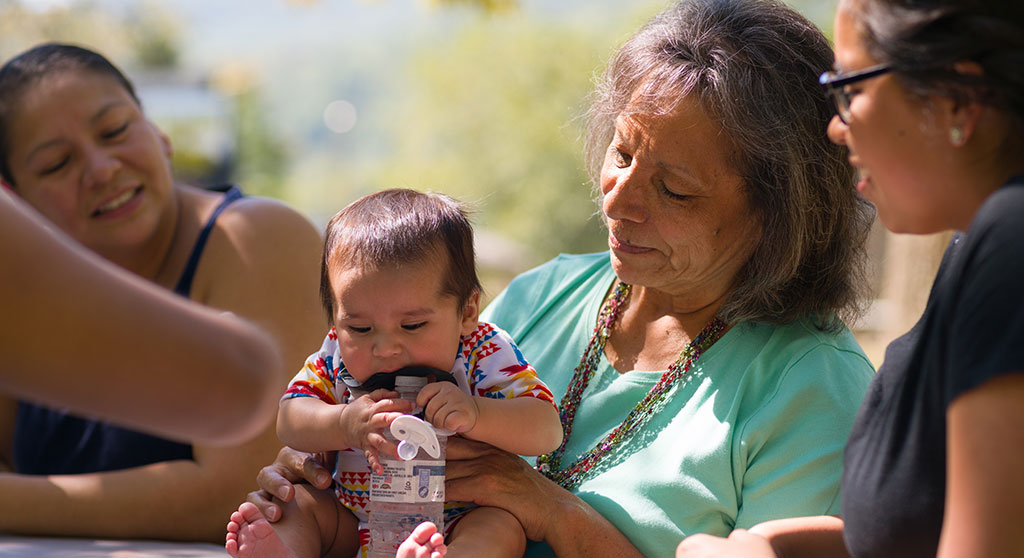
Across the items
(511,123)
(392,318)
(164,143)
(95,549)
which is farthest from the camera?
(511,123)

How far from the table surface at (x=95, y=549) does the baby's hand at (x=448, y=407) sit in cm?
96

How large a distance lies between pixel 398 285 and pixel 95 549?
126cm

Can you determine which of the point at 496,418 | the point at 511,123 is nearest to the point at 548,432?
the point at 496,418

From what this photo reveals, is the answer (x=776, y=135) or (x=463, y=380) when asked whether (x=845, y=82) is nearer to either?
(x=776, y=135)

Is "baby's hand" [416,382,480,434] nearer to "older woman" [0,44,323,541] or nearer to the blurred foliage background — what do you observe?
"older woman" [0,44,323,541]

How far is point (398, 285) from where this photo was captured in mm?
2117

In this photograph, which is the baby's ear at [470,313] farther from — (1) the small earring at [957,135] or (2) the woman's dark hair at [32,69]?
(2) the woman's dark hair at [32,69]

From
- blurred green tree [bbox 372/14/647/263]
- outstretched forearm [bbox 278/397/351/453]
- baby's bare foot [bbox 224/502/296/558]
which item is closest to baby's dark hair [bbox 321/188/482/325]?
outstretched forearm [bbox 278/397/351/453]

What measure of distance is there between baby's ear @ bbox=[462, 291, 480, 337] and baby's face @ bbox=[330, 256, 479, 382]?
70 mm

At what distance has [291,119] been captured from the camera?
37531 millimetres

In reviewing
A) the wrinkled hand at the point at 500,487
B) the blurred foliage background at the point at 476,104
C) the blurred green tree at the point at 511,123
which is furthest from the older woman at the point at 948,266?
the blurred green tree at the point at 511,123

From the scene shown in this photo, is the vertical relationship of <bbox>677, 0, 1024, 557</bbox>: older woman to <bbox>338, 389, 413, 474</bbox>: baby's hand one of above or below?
above

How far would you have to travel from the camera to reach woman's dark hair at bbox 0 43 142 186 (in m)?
3.11

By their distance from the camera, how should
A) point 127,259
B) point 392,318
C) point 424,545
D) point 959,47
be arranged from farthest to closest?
1. point 127,259
2. point 392,318
3. point 424,545
4. point 959,47
